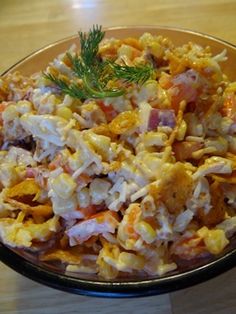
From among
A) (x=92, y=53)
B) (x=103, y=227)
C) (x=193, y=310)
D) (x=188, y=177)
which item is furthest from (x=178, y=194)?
(x=92, y=53)

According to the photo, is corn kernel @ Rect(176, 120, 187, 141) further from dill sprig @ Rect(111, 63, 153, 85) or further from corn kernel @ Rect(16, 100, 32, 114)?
corn kernel @ Rect(16, 100, 32, 114)

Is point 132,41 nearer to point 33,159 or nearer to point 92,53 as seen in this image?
point 92,53

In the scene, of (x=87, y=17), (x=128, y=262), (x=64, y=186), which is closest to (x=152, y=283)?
(x=128, y=262)

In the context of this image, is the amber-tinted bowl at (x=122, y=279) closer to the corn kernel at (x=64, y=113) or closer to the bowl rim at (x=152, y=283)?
the bowl rim at (x=152, y=283)

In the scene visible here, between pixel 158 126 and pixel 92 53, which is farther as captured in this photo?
pixel 92 53

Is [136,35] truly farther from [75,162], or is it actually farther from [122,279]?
[122,279]
